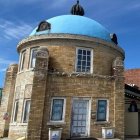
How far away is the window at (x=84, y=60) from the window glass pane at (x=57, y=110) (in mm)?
2804

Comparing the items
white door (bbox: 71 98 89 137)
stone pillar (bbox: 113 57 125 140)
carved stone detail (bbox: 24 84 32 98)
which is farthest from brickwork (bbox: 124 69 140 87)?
carved stone detail (bbox: 24 84 32 98)

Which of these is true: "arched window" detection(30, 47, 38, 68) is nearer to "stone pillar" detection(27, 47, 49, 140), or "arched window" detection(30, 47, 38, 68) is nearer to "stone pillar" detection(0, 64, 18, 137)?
"stone pillar" detection(27, 47, 49, 140)

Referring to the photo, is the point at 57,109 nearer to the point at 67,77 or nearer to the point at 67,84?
the point at 67,84

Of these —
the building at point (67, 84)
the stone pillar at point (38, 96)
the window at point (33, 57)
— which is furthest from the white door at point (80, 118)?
the window at point (33, 57)

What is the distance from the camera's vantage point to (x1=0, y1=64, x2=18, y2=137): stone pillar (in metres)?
21.4

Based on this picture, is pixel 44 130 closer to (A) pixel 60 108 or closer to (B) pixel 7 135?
(A) pixel 60 108

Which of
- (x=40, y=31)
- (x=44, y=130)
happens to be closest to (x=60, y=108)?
(x=44, y=130)

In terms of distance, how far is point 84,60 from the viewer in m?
19.8

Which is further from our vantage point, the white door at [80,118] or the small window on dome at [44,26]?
the small window on dome at [44,26]

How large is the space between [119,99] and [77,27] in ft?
20.8

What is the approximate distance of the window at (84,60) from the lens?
19656 mm

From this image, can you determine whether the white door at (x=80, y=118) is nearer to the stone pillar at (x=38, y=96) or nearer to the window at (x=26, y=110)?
the stone pillar at (x=38, y=96)

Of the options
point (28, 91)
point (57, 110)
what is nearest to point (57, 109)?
point (57, 110)

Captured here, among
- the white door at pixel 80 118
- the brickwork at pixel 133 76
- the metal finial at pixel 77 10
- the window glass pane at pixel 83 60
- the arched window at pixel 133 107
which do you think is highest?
the metal finial at pixel 77 10
